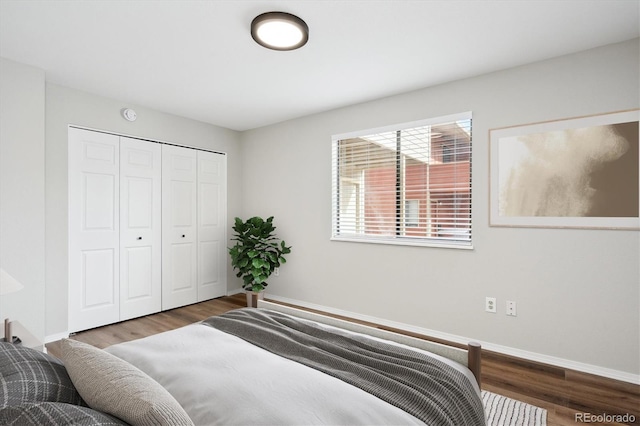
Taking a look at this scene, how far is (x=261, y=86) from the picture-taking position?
11.0 ft

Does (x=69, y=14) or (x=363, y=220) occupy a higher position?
(x=69, y=14)

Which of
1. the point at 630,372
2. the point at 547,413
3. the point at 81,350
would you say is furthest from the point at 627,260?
the point at 81,350

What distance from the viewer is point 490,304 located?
301cm

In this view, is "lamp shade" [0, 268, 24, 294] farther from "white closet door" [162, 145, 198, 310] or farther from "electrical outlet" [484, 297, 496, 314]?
"electrical outlet" [484, 297, 496, 314]

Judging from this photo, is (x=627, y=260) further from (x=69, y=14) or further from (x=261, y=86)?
(x=69, y=14)

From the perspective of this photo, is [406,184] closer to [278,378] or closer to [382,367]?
[382,367]

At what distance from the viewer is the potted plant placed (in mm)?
4277

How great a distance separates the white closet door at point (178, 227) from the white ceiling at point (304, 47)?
103 cm

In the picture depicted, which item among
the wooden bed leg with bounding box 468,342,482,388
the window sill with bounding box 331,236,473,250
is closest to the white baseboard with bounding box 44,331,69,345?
the window sill with bounding box 331,236,473,250

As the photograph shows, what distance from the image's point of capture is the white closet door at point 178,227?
4215 mm

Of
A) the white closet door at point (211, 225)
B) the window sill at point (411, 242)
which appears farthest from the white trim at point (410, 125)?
the white closet door at point (211, 225)

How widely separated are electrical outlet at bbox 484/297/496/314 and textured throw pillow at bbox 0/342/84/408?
3.06 m

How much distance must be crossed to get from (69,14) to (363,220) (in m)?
3.14

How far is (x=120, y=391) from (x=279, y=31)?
89.1 inches
